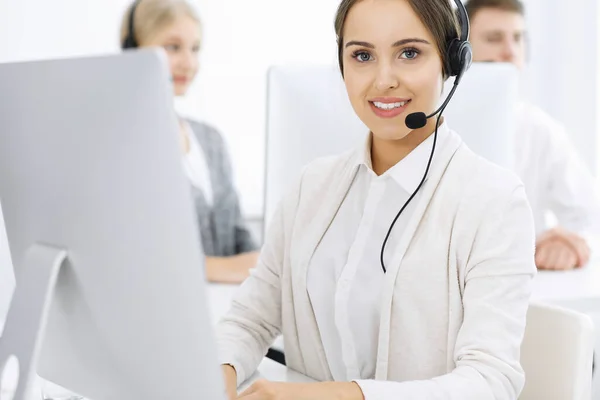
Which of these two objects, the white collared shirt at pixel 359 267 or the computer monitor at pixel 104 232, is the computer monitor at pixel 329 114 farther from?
the computer monitor at pixel 104 232

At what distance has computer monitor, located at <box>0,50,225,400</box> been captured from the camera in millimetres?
703

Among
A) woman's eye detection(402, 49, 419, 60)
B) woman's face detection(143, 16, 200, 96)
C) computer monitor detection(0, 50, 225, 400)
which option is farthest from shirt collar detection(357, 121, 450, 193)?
woman's face detection(143, 16, 200, 96)

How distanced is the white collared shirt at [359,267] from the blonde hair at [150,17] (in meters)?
1.75

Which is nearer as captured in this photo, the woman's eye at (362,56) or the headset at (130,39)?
the woman's eye at (362,56)

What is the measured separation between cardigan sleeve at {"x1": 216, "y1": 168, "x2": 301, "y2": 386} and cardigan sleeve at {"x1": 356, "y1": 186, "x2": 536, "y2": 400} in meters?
0.26

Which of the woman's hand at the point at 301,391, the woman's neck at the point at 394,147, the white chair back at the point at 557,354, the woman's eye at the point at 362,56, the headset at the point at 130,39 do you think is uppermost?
the woman's eye at the point at 362,56

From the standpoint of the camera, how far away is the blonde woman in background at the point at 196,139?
112 inches

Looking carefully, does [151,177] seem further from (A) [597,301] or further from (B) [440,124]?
(A) [597,301]

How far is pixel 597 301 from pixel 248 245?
5.05 feet

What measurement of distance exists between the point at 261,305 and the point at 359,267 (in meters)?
0.19

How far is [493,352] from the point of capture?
3.39 ft

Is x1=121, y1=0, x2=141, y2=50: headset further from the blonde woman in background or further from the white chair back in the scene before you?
the white chair back

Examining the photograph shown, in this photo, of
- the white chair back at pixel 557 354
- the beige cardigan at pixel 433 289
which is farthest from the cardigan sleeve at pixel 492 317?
the white chair back at pixel 557 354

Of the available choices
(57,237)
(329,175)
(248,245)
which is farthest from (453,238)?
(248,245)
